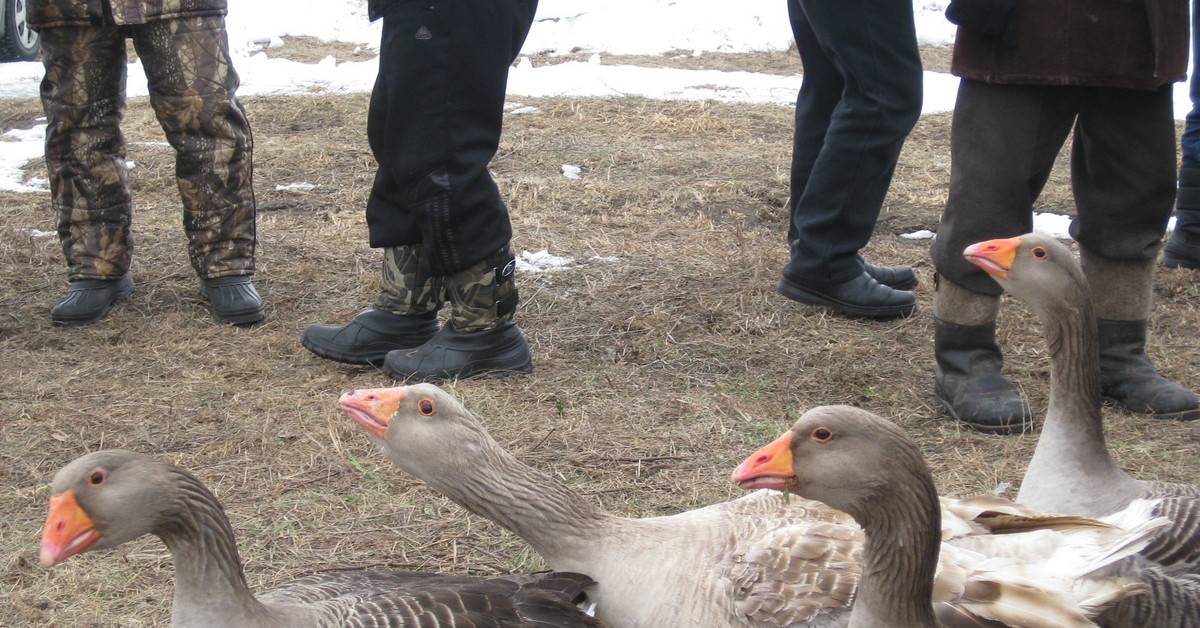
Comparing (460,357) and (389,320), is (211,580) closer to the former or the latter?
(460,357)

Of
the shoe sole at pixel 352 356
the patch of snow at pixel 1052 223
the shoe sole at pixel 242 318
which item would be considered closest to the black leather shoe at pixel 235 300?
the shoe sole at pixel 242 318

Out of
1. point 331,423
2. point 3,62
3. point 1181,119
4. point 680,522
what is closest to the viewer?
point 680,522

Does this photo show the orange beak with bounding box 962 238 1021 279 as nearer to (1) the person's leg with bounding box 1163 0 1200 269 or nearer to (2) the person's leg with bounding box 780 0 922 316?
(2) the person's leg with bounding box 780 0 922 316

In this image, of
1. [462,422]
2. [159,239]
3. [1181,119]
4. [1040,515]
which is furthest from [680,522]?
[1181,119]

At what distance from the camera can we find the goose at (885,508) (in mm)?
2240

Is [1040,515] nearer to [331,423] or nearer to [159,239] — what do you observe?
[331,423]

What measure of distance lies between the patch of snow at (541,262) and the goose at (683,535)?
2886mm

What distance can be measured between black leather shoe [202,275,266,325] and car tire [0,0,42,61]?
894 cm

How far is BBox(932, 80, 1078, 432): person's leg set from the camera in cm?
379

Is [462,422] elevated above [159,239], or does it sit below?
above

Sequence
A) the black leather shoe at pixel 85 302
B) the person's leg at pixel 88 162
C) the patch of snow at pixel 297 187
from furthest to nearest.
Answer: the patch of snow at pixel 297 187 → the black leather shoe at pixel 85 302 → the person's leg at pixel 88 162

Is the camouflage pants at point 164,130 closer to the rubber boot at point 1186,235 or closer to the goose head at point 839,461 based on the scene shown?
the goose head at point 839,461

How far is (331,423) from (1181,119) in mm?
8197

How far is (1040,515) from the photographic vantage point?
2.59 metres
